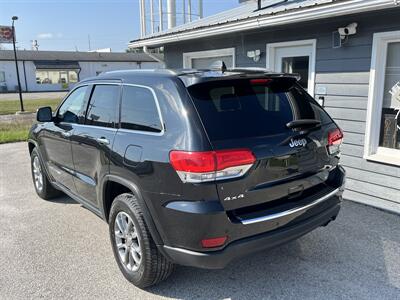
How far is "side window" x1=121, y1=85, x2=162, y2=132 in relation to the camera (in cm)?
285

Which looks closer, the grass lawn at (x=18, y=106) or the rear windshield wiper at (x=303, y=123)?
the rear windshield wiper at (x=303, y=123)

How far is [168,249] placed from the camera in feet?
8.75

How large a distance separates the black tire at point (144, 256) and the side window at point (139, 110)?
61 centimetres

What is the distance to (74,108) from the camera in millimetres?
4238

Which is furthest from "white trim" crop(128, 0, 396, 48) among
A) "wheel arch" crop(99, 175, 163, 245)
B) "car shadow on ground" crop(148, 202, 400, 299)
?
"wheel arch" crop(99, 175, 163, 245)

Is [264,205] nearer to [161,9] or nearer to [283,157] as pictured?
[283,157]

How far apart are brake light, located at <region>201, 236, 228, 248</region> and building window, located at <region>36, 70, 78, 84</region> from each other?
4467 centimetres

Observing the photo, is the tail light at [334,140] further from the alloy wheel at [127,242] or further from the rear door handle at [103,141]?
the rear door handle at [103,141]

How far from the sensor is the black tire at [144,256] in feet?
9.42

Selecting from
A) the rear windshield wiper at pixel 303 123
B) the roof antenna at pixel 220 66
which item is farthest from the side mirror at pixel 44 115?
the rear windshield wiper at pixel 303 123

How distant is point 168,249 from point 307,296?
47.7 inches

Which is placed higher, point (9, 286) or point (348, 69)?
point (348, 69)

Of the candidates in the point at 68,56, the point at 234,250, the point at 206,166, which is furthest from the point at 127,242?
the point at 68,56

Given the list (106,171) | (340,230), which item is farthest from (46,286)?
(340,230)
